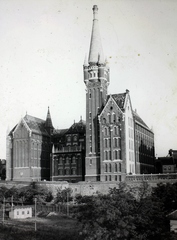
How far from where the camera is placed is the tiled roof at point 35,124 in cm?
10569

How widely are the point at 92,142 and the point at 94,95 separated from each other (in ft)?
41.4

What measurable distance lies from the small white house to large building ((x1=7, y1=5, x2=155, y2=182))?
75.3ft

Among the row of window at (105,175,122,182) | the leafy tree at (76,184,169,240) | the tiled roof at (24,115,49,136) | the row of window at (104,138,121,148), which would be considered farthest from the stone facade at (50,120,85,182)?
the leafy tree at (76,184,169,240)

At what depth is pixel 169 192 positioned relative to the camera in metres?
57.4

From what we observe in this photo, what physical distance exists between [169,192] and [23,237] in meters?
24.1

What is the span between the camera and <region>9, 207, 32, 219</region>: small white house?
6906 cm

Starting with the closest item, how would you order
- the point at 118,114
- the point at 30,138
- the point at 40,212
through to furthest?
the point at 40,212 < the point at 118,114 < the point at 30,138

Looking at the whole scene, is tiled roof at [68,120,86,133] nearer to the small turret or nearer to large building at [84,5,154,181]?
the small turret

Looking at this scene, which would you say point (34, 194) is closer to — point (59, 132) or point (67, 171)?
point (67, 171)

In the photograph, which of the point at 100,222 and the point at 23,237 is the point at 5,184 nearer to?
the point at 23,237

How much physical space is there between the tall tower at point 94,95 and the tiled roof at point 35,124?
797 inches

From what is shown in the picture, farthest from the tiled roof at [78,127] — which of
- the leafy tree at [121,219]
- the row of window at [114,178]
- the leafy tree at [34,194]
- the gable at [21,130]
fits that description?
the leafy tree at [121,219]

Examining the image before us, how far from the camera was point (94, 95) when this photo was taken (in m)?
94.3

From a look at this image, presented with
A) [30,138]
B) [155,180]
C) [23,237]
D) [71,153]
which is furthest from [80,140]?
[23,237]
